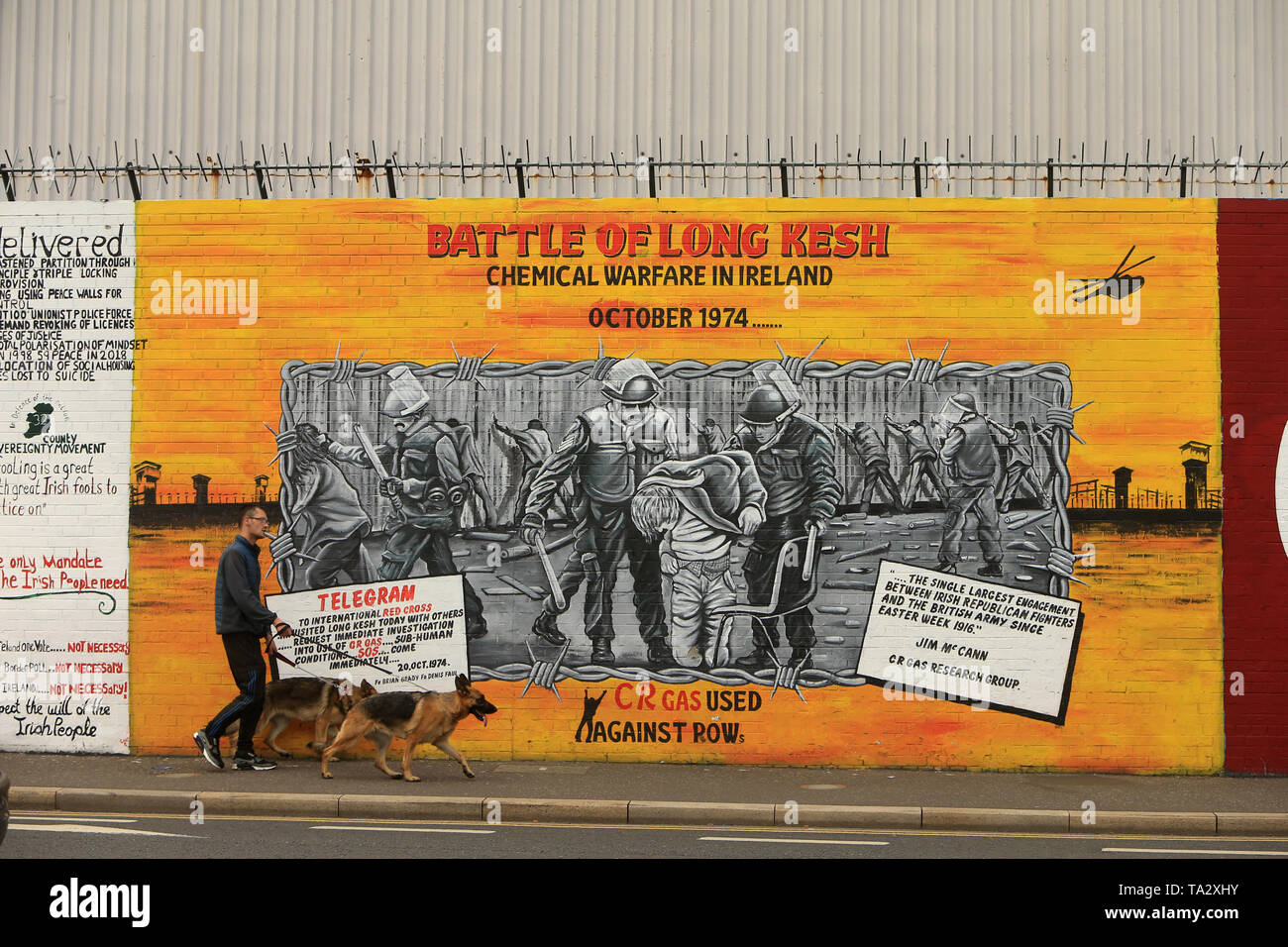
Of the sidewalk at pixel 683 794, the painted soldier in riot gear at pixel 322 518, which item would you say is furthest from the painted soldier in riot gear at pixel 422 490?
the sidewalk at pixel 683 794

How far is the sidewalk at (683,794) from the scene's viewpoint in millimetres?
9078

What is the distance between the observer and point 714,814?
29.9 feet

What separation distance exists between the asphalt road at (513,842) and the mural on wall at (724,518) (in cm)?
238

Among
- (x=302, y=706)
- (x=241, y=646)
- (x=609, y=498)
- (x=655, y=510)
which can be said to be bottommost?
(x=302, y=706)

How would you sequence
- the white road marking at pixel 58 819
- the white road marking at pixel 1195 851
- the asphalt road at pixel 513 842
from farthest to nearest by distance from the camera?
the white road marking at pixel 58 819 < the white road marking at pixel 1195 851 < the asphalt road at pixel 513 842

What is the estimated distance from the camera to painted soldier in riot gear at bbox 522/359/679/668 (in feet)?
36.5

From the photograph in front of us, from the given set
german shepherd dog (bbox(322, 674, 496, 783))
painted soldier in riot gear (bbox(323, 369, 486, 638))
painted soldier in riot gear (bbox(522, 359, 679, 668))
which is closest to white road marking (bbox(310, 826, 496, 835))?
german shepherd dog (bbox(322, 674, 496, 783))

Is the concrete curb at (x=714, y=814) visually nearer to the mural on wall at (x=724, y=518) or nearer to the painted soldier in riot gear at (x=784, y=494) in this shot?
the mural on wall at (x=724, y=518)

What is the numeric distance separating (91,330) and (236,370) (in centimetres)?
144

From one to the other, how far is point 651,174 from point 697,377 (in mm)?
2043

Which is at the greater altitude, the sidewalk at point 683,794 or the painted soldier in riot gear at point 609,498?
the painted soldier in riot gear at point 609,498

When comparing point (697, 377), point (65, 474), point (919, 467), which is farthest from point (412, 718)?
point (919, 467)

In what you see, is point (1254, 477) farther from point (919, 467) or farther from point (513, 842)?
point (513, 842)

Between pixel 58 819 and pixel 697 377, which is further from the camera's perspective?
pixel 697 377
